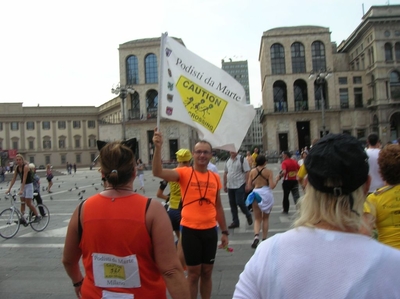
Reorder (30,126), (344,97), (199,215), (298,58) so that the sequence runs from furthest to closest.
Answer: (30,126) < (298,58) < (344,97) < (199,215)

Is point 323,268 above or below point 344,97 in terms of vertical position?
below

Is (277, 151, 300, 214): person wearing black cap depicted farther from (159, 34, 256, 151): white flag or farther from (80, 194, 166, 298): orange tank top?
(80, 194, 166, 298): orange tank top

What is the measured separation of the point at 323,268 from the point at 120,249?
4.03ft

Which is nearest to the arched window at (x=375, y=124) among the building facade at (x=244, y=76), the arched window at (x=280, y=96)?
the arched window at (x=280, y=96)

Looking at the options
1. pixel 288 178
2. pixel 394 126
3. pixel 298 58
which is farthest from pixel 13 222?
pixel 394 126

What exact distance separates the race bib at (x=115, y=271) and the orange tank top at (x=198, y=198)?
173cm

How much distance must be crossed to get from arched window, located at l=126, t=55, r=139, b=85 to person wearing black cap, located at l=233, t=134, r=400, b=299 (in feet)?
209

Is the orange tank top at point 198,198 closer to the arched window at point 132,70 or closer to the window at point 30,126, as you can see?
the arched window at point 132,70

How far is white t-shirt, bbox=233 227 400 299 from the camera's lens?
1.32m

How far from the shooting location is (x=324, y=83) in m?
61.7

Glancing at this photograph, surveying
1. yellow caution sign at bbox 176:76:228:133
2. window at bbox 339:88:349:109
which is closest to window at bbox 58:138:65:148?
window at bbox 339:88:349:109

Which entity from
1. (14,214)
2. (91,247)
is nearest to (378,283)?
(91,247)

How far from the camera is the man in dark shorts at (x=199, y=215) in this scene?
12.4 ft

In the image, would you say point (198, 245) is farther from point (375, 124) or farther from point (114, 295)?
point (375, 124)
